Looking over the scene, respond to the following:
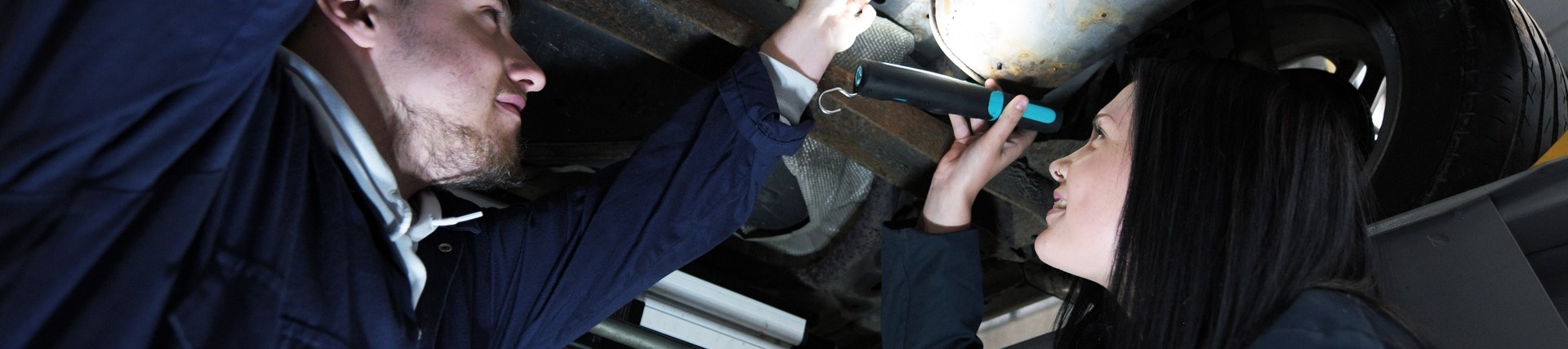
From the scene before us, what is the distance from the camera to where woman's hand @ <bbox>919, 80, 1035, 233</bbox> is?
1311 millimetres

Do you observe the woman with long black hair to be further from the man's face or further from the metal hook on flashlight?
the man's face

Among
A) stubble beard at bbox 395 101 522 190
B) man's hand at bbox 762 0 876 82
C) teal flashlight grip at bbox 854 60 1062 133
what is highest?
man's hand at bbox 762 0 876 82

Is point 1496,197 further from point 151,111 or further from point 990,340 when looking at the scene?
point 990,340

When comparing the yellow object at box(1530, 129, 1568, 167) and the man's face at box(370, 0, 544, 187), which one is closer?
the yellow object at box(1530, 129, 1568, 167)

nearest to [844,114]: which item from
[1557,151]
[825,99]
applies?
[825,99]

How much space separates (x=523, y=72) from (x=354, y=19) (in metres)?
0.20

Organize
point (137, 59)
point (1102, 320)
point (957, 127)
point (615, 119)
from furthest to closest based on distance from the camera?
point (615, 119) → point (957, 127) → point (1102, 320) → point (137, 59)

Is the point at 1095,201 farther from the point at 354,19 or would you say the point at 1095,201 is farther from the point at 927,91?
the point at 354,19

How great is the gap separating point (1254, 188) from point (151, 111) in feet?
2.92

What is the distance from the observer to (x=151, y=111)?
0.67 m

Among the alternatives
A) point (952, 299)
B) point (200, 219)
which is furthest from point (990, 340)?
point (200, 219)

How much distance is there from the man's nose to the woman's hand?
540 mm

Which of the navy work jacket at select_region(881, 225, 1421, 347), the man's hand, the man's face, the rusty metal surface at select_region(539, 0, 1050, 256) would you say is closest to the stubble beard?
the man's face

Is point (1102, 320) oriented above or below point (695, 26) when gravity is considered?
below
